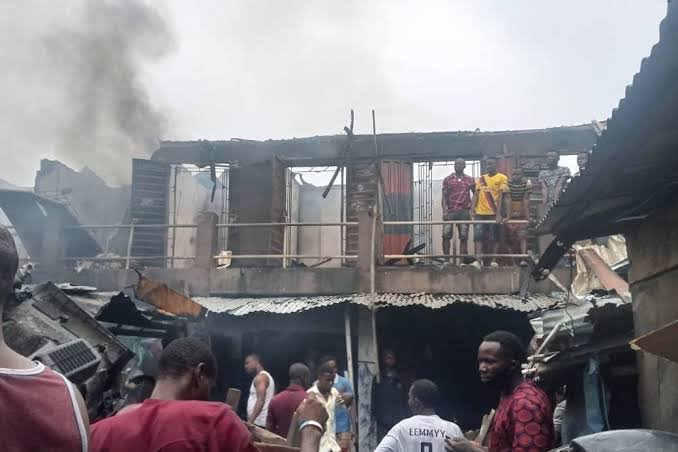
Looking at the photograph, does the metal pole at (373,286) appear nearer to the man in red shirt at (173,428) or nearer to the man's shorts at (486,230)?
the man's shorts at (486,230)

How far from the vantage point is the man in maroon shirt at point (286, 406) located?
6.97m

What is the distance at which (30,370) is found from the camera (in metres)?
1.71

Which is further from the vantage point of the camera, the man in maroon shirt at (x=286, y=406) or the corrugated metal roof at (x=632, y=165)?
the man in maroon shirt at (x=286, y=406)

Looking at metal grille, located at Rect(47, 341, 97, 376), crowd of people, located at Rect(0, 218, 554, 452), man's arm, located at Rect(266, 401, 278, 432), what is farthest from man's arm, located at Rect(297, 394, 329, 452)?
man's arm, located at Rect(266, 401, 278, 432)

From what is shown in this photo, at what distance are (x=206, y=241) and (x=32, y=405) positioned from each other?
1157 cm

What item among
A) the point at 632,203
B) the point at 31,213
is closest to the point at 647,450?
the point at 632,203

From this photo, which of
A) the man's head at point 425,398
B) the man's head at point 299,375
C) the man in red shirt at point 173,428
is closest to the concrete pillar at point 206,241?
the man's head at point 299,375

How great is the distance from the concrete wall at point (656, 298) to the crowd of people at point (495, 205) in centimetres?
689

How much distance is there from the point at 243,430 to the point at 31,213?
40.1ft

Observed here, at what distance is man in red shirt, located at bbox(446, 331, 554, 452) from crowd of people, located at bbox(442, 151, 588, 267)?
8.07m

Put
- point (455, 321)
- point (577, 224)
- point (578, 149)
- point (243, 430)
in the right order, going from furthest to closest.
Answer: point (578, 149), point (455, 321), point (577, 224), point (243, 430)

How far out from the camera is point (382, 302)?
36.7 ft

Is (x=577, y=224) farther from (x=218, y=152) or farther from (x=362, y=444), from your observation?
(x=218, y=152)

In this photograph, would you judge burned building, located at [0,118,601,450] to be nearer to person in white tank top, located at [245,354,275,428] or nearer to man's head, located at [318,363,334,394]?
person in white tank top, located at [245,354,275,428]
